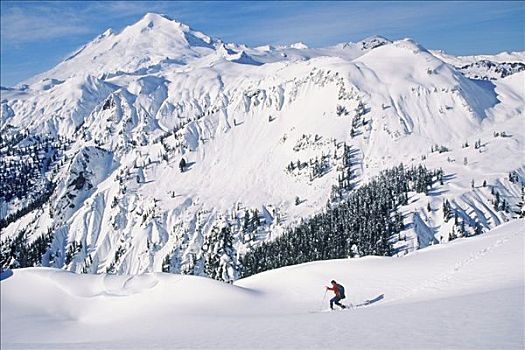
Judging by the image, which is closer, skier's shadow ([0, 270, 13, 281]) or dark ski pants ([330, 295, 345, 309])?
dark ski pants ([330, 295, 345, 309])

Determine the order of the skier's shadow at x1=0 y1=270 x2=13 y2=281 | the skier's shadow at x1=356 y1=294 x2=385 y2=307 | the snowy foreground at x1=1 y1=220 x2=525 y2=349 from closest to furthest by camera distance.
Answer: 1. the snowy foreground at x1=1 y1=220 x2=525 y2=349
2. the skier's shadow at x1=356 y1=294 x2=385 y2=307
3. the skier's shadow at x1=0 y1=270 x2=13 y2=281

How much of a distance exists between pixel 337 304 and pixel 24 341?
19.7 meters

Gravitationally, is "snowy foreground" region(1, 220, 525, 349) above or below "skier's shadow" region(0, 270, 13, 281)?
below

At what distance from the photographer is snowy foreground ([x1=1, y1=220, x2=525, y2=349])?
19.5 meters

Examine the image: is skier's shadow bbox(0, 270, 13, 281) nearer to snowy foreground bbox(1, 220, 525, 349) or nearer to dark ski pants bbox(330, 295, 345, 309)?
snowy foreground bbox(1, 220, 525, 349)

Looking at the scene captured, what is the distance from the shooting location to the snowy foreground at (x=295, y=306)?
19547mm

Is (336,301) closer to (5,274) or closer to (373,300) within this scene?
(373,300)

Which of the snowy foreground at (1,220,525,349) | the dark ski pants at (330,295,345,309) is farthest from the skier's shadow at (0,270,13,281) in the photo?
the dark ski pants at (330,295,345,309)

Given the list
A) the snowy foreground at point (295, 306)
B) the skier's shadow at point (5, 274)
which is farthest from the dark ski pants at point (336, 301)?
the skier's shadow at point (5, 274)

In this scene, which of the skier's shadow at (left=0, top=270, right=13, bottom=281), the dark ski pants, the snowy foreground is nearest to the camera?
the snowy foreground

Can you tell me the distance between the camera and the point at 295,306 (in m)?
33.7

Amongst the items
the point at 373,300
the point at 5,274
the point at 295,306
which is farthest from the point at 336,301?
the point at 5,274

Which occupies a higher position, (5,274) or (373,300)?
(5,274)

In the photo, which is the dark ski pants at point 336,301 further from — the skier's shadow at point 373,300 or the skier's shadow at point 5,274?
the skier's shadow at point 5,274
